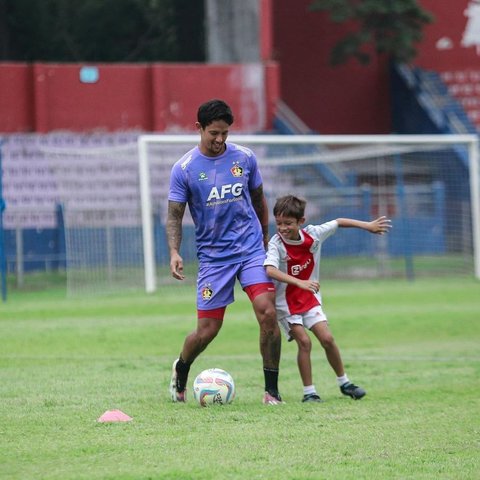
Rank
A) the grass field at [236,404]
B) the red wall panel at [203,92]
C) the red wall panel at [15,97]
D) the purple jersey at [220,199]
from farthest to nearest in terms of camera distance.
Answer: the red wall panel at [203,92] < the red wall panel at [15,97] < the purple jersey at [220,199] < the grass field at [236,404]

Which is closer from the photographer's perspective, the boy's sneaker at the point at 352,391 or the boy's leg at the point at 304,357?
the boy's leg at the point at 304,357

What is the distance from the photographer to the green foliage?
37094mm

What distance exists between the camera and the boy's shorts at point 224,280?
357 inches


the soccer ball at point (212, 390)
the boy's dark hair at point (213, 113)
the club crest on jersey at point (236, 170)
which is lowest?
the soccer ball at point (212, 390)

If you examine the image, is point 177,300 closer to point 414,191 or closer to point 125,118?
point 414,191

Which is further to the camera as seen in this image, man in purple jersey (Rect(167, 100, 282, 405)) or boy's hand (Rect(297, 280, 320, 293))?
man in purple jersey (Rect(167, 100, 282, 405))

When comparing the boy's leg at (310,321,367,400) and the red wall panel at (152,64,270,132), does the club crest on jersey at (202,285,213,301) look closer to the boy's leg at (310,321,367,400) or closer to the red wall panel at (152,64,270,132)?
the boy's leg at (310,321,367,400)

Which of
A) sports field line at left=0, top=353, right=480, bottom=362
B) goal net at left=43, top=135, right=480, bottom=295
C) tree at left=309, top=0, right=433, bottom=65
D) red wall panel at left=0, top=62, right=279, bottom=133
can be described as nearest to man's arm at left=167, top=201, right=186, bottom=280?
sports field line at left=0, top=353, right=480, bottom=362

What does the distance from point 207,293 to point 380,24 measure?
27971mm

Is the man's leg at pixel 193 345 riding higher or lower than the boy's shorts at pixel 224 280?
lower

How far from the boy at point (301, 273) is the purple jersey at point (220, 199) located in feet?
0.71

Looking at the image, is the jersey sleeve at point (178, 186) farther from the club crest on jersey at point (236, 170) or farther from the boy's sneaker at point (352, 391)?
the boy's sneaker at point (352, 391)

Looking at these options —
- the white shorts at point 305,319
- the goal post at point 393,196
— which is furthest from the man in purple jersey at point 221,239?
the goal post at point 393,196

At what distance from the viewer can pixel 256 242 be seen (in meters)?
9.22
